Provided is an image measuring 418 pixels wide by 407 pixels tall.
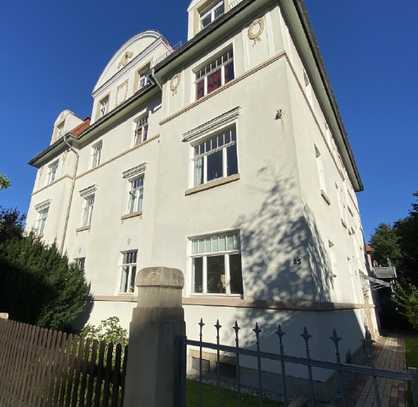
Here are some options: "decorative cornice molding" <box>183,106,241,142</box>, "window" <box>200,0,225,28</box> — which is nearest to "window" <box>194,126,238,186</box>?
"decorative cornice molding" <box>183,106,241,142</box>

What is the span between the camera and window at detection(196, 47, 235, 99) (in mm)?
10312

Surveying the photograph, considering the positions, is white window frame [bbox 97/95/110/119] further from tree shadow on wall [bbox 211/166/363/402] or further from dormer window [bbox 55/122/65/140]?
tree shadow on wall [bbox 211/166/363/402]

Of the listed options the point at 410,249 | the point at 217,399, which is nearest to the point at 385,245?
the point at 410,249

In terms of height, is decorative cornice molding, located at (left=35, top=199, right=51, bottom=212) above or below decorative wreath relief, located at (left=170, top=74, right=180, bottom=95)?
below

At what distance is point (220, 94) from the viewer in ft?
32.4

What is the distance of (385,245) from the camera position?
98.4ft

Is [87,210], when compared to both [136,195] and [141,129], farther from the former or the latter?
[141,129]

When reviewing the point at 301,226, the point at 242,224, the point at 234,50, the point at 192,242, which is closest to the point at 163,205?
the point at 192,242

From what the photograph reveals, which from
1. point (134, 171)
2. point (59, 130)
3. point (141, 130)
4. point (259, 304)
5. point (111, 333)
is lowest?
point (111, 333)

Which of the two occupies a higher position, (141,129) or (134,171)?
(141,129)

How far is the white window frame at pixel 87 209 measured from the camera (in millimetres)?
14955

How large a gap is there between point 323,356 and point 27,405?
5648 mm

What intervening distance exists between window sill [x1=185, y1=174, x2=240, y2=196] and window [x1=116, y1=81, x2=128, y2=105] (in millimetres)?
10314

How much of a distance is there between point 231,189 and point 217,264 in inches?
92.0
